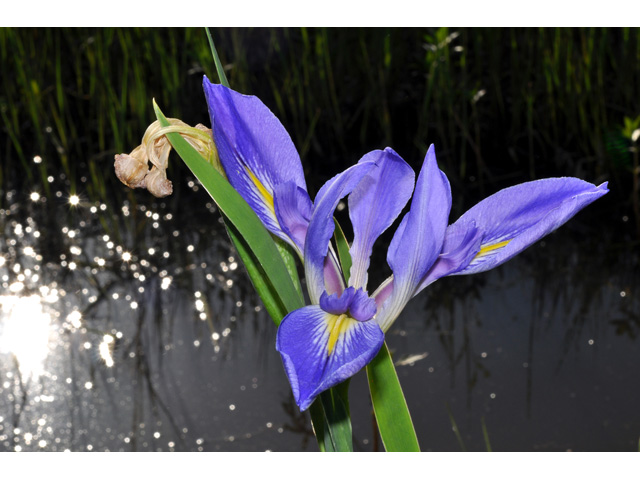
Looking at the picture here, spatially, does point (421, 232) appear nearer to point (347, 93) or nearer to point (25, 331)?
point (25, 331)

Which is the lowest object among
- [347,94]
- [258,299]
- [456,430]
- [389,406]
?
[456,430]

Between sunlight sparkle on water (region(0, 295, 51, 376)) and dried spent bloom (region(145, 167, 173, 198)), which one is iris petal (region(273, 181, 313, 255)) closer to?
dried spent bloom (region(145, 167, 173, 198))

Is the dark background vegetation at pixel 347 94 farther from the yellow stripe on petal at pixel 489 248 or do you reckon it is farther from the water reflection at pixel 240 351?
the yellow stripe on petal at pixel 489 248

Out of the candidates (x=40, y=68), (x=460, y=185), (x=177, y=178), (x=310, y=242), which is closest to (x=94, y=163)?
(x=177, y=178)

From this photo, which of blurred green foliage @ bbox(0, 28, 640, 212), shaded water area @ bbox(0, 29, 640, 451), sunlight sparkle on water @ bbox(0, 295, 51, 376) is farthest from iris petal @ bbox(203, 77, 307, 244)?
blurred green foliage @ bbox(0, 28, 640, 212)

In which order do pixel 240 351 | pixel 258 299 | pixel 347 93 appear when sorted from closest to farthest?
pixel 240 351, pixel 258 299, pixel 347 93

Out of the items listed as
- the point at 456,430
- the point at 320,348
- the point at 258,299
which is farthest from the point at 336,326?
the point at 258,299

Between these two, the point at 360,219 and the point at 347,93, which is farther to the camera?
the point at 347,93
